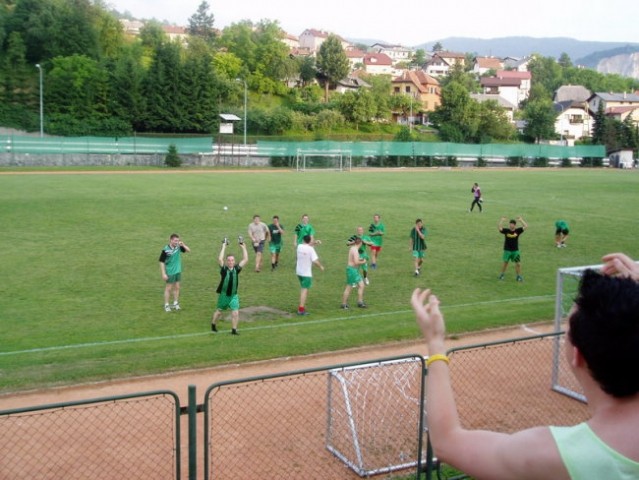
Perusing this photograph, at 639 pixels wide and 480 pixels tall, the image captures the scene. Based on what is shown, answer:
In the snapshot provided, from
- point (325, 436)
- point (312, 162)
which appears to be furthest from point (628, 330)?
point (312, 162)

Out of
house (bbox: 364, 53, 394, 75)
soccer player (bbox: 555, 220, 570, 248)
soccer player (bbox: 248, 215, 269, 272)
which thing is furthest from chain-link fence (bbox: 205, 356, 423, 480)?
house (bbox: 364, 53, 394, 75)

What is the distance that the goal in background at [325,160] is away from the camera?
233 feet

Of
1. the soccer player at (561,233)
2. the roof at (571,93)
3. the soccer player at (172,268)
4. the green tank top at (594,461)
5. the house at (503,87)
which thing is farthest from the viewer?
the house at (503,87)

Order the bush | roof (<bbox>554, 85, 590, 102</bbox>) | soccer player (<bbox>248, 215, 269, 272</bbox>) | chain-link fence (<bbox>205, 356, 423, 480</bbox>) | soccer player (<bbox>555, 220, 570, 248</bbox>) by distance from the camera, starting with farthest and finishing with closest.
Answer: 1. roof (<bbox>554, 85, 590, 102</bbox>)
2. the bush
3. soccer player (<bbox>555, 220, 570, 248</bbox>)
4. soccer player (<bbox>248, 215, 269, 272</bbox>)
5. chain-link fence (<bbox>205, 356, 423, 480</bbox>)

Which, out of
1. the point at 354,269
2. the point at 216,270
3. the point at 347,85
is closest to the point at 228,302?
the point at 354,269

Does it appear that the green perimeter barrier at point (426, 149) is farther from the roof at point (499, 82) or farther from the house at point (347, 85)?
the roof at point (499, 82)

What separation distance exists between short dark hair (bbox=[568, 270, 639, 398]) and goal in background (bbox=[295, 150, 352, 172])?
223 feet

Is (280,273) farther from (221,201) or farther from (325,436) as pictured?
(221,201)

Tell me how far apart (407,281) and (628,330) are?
1711 cm

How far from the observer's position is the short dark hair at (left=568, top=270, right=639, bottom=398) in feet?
7.32

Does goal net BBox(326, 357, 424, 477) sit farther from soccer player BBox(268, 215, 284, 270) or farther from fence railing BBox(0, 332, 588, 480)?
soccer player BBox(268, 215, 284, 270)

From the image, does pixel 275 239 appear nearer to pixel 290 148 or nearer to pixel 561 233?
pixel 561 233

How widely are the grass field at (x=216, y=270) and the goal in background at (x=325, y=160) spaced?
26686 millimetres

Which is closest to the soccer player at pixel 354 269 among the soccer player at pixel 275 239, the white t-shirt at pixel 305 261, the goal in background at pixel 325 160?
the white t-shirt at pixel 305 261
